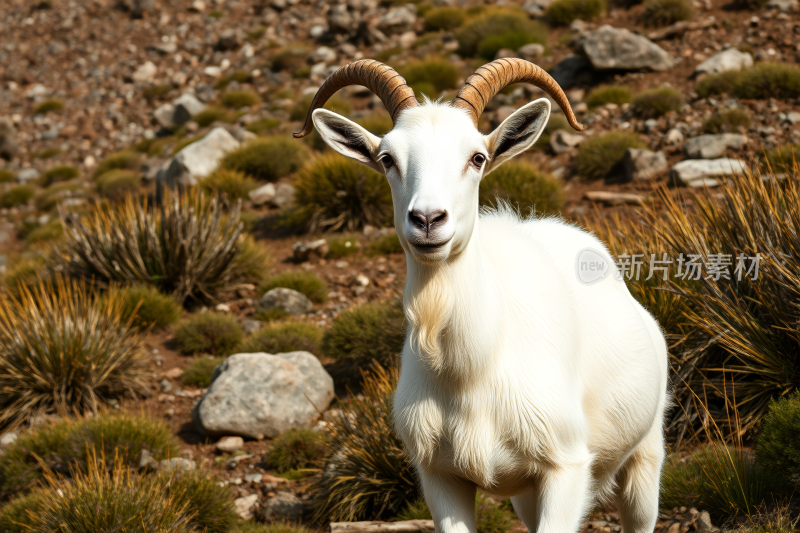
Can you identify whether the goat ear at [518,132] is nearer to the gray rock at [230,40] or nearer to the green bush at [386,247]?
the green bush at [386,247]

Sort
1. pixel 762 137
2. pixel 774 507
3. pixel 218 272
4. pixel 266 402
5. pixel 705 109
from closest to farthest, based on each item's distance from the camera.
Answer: pixel 774 507, pixel 266 402, pixel 218 272, pixel 762 137, pixel 705 109

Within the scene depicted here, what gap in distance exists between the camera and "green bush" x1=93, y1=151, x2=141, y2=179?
71.2 feet

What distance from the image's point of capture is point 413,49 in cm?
2272

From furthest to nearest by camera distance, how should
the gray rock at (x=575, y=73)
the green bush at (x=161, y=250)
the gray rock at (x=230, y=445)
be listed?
the gray rock at (x=575, y=73)
the green bush at (x=161, y=250)
the gray rock at (x=230, y=445)

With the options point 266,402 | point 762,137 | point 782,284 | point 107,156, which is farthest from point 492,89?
point 107,156

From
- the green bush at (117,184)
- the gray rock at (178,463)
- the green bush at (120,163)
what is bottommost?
the green bush at (120,163)

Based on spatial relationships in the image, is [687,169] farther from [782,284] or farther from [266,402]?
[266,402]

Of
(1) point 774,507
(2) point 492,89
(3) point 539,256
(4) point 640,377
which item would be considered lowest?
(1) point 774,507

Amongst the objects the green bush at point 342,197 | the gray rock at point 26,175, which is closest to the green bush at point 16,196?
the gray rock at point 26,175

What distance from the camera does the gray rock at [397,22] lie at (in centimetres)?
2423

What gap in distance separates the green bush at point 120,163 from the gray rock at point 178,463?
683 inches

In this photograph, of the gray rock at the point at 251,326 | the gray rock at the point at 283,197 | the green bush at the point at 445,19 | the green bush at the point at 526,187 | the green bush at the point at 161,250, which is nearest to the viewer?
the gray rock at the point at 251,326

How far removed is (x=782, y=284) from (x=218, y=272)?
27.0ft

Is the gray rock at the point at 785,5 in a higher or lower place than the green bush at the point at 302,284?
higher
